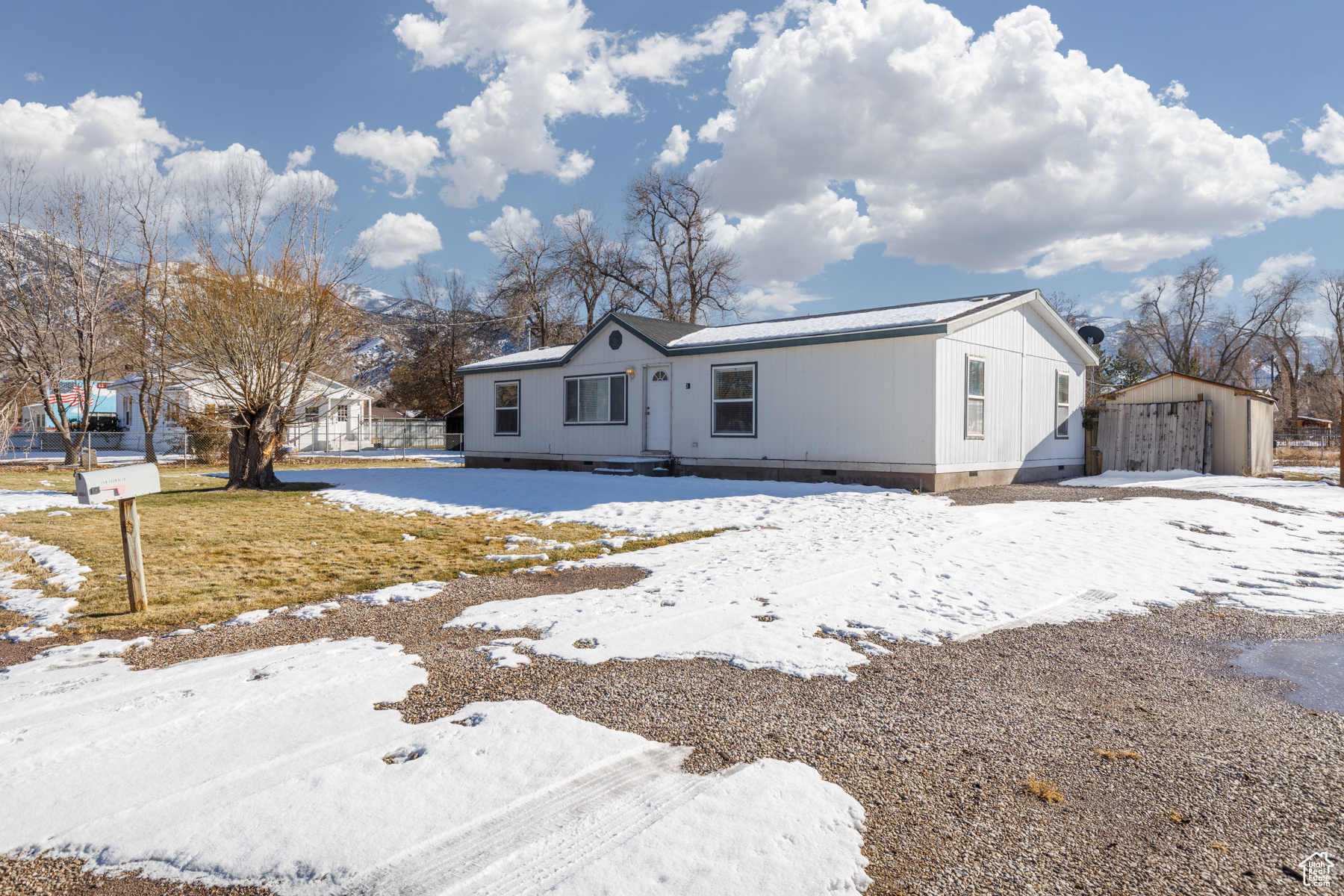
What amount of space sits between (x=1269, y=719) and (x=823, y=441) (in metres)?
9.94

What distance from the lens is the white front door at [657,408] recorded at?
15023mm

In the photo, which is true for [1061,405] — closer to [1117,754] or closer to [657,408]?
[657,408]

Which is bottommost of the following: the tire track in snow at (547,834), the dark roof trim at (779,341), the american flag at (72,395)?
the tire track in snow at (547,834)

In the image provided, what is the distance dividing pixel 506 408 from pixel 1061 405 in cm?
1248

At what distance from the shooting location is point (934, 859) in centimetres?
205

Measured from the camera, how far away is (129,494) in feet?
15.3

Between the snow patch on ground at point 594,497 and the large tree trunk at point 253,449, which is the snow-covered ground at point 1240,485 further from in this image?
the large tree trunk at point 253,449

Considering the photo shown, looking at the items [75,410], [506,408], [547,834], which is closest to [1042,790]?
[547,834]

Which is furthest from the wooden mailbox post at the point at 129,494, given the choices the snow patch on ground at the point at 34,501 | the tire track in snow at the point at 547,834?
the snow patch on ground at the point at 34,501

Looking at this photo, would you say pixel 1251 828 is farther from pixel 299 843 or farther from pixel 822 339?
pixel 822 339

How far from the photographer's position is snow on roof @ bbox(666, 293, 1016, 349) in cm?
1230

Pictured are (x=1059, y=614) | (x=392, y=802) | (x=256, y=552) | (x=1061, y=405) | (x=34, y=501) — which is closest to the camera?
(x=392, y=802)

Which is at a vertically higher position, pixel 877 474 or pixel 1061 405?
pixel 1061 405

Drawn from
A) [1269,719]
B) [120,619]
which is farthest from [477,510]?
[1269,719]
